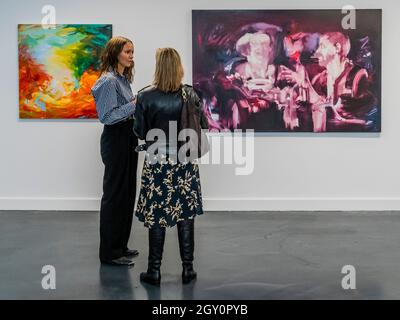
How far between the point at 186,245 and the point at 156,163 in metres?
0.54

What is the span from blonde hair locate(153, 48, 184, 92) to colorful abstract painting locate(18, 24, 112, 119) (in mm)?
2597

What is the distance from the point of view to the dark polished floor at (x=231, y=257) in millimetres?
3432

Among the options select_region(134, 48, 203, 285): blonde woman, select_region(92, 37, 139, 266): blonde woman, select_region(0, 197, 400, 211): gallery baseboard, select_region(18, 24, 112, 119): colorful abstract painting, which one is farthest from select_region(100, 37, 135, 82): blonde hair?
select_region(0, 197, 400, 211): gallery baseboard

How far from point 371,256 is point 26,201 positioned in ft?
11.5

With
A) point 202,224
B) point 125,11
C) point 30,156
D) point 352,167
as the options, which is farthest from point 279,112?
point 30,156

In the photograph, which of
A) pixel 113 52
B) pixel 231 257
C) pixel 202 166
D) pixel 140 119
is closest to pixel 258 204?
pixel 202 166

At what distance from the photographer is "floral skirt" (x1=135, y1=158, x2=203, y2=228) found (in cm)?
350

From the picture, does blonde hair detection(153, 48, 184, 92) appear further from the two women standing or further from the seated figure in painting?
the seated figure in painting

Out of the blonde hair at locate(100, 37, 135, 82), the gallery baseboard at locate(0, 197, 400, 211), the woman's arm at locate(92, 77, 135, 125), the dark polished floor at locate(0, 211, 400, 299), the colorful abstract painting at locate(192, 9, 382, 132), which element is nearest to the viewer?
the dark polished floor at locate(0, 211, 400, 299)

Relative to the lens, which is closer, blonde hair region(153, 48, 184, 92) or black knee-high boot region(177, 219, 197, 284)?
blonde hair region(153, 48, 184, 92)

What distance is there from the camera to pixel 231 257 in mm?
4207

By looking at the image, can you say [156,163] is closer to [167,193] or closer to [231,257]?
[167,193]

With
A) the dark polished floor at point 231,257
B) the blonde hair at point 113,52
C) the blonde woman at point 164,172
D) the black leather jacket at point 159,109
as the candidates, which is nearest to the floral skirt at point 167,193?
the blonde woman at point 164,172

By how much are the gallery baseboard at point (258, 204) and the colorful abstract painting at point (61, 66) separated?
2.85 feet
